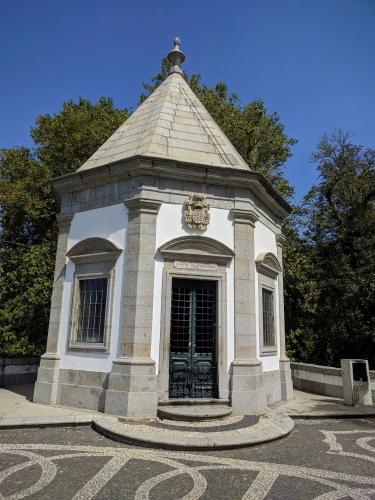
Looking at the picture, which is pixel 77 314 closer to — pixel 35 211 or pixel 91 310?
pixel 91 310

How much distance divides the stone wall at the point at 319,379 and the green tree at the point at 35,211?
9.95m

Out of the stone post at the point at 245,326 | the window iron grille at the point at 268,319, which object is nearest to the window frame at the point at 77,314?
the stone post at the point at 245,326

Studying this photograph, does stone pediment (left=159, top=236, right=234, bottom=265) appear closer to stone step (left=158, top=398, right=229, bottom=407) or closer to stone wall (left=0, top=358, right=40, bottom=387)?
stone step (left=158, top=398, right=229, bottom=407)

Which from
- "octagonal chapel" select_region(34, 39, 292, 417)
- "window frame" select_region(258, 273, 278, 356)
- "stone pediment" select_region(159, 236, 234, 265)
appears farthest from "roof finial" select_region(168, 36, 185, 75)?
"window frame" select_region(258, 273, 278, 356)

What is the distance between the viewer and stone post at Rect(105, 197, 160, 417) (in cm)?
795

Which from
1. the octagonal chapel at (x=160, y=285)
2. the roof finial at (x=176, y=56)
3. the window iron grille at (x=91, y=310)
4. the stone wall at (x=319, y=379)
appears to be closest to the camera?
the octagonal chapel at (x=160, y=285)

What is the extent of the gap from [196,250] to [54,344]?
4225 mm

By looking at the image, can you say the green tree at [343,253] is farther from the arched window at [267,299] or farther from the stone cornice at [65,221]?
the stone cornice at [65,221]

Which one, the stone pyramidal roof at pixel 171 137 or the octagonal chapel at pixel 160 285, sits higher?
the stone pyramidal roof at pixel 171 137

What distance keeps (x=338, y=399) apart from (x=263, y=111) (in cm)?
1482

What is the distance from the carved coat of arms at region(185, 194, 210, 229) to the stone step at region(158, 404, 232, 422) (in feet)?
13.3

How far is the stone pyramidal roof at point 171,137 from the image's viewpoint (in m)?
10.0

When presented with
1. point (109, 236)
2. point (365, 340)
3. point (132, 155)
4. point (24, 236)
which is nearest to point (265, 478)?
point (109, 236)

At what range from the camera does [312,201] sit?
785 inches
